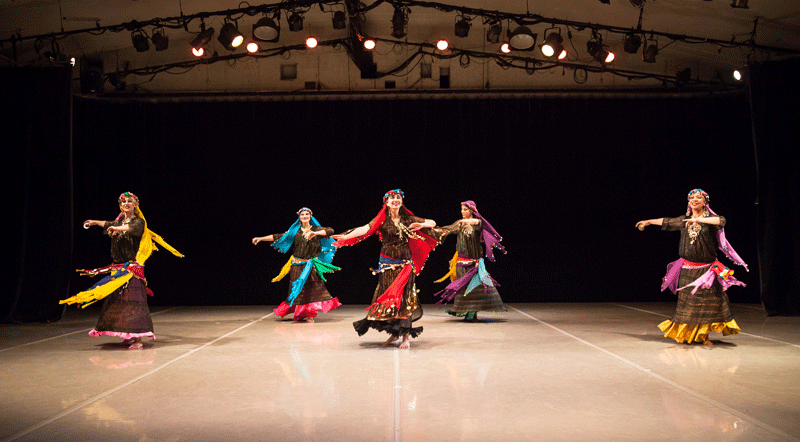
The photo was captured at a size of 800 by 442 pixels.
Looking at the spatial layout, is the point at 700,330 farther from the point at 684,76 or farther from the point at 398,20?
the point at 684,76

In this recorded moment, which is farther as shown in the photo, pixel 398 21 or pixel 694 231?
pixel 398 21

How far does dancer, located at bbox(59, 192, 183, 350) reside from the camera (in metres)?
5.54

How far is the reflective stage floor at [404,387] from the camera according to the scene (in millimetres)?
2980

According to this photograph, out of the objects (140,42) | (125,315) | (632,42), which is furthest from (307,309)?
(632,42)

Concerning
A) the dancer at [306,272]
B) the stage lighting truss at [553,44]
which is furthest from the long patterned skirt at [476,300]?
the stage lighting truss at [553,44]

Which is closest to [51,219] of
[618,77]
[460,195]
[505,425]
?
[460,195]

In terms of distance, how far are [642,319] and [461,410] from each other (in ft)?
17.3

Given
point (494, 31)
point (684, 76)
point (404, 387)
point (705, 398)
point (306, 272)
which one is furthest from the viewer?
point (684, 76)

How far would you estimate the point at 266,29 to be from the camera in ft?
26.1

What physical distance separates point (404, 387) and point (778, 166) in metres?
7.31

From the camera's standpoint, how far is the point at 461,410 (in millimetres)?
3314

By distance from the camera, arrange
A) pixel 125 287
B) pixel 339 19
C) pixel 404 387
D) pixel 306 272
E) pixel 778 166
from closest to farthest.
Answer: pixel 404 387 < pixel 125 287 < pixel 306 272 < pixel 339 19 < pixel 778 166

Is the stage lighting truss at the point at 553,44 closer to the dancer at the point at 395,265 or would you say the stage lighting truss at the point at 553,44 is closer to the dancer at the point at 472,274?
the dancer at the point at 472,274

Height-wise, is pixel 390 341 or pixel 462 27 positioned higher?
pixel 462 27
